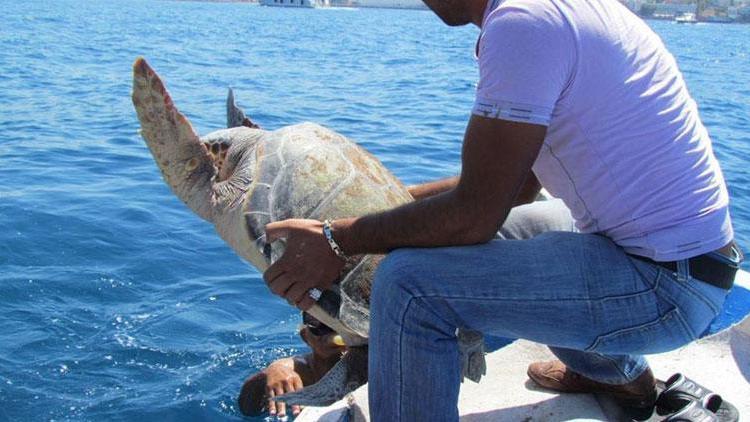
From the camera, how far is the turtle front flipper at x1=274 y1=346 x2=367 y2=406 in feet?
8.10

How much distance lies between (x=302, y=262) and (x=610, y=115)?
944 mm

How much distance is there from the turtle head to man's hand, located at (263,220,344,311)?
122 centimetres

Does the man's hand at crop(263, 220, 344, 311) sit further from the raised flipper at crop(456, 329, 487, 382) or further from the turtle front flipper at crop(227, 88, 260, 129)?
the turtle front flipper at crop(227, 88, 260, 129)

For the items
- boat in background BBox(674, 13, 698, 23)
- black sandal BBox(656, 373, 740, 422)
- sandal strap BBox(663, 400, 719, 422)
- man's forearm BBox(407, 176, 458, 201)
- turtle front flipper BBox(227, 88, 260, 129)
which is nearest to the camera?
sandal strap BBox(663, 400, 719, 422)

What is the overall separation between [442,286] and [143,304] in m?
3.28

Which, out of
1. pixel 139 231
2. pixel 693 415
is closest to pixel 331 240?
pixel 693 415

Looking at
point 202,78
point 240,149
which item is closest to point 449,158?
point 240,149

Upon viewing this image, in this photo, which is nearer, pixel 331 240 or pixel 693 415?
pixel 331 240

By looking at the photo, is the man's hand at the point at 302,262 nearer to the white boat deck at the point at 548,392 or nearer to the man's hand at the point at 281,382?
the white boat deck at the point at 548,392

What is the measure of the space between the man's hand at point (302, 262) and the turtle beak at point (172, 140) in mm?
1292

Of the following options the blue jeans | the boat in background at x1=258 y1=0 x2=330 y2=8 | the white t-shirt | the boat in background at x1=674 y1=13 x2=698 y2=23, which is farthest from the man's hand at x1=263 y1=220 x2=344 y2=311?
the boat in background at x1=258 y1=0 x2=330 y2=8

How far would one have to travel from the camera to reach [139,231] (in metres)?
5.96

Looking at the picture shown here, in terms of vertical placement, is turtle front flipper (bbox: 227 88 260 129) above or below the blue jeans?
below

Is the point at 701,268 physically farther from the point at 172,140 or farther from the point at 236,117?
the point at 236,117
